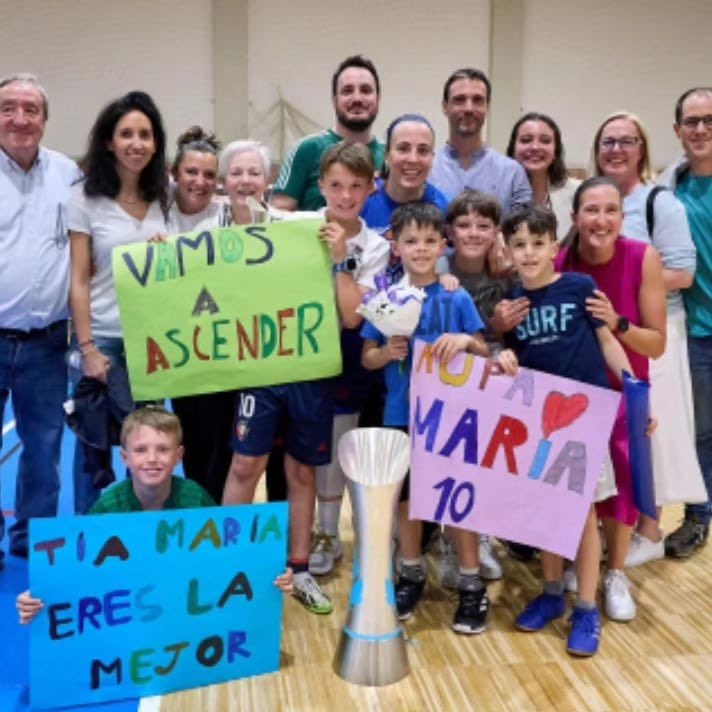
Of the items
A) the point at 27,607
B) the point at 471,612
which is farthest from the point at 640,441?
the point at 27,607

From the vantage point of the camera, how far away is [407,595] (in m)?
2.66

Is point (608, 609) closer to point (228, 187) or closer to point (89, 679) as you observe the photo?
point (89, 679)

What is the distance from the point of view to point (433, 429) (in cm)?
245

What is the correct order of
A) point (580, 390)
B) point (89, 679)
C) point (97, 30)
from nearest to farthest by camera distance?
point (89, 679), point (580, 390), point (97, 30)

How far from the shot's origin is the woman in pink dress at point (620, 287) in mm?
2539

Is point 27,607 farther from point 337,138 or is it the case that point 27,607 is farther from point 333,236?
point 337,138

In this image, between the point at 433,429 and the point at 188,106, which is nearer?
the point at 433,429

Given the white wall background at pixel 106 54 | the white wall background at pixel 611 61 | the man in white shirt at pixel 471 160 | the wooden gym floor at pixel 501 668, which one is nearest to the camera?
the wooden gym floor at pixel 501 668

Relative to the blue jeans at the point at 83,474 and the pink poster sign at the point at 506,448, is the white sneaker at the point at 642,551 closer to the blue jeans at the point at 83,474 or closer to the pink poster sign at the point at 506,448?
the pink poster sign at the point at 506,448

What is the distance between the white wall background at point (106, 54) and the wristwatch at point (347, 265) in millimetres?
6895

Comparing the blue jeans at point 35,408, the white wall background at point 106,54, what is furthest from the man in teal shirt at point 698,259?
the white wall background at point 106,54

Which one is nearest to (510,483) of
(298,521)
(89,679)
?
(298,521)

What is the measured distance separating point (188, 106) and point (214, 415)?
22.5ft

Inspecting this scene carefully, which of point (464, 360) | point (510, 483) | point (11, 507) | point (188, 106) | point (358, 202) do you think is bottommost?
point (11, 507)
